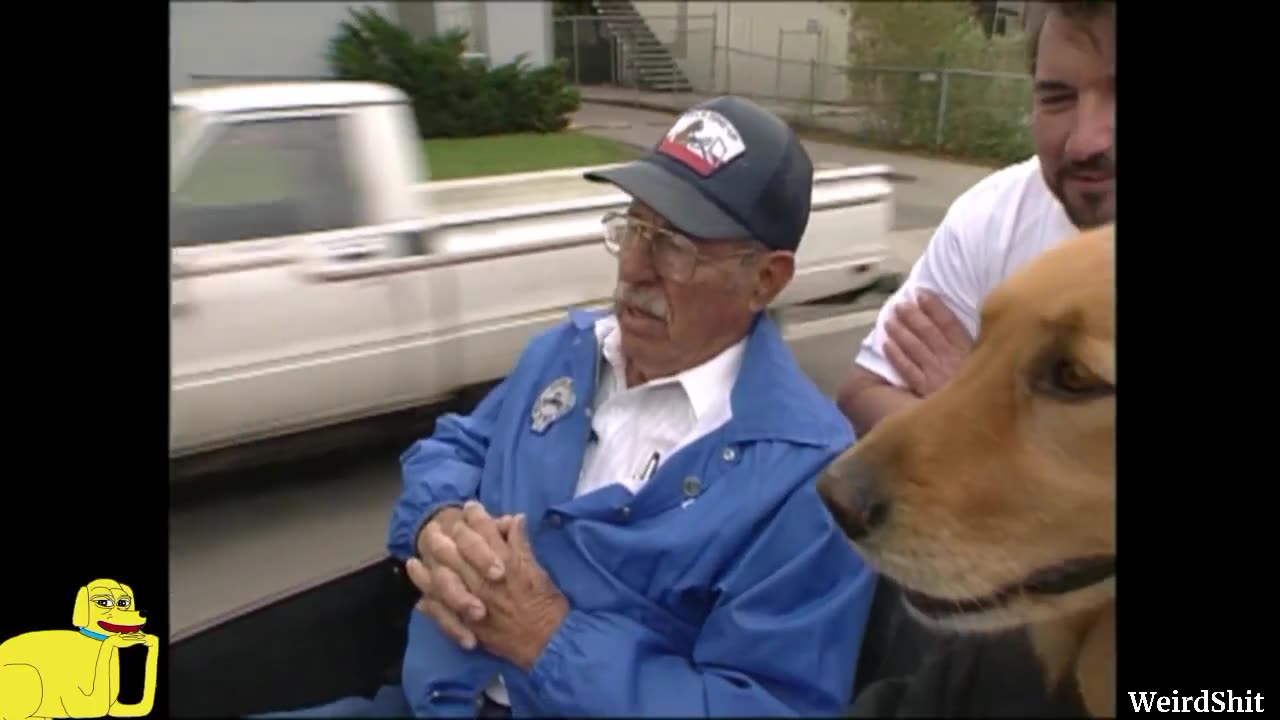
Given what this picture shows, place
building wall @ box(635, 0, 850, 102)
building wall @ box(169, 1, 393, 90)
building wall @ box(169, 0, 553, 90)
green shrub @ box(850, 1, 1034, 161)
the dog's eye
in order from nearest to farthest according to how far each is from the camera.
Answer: the dog's eye → green shrub @ box(850, 1, 1034, 161) → building wall @ box(635, 0, 850, 102) → building wall @ box(169, 0, 553, 90) → building wall @ box(169, 1, 393, 90)

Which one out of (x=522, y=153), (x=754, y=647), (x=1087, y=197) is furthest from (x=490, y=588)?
(x=522, y=153)

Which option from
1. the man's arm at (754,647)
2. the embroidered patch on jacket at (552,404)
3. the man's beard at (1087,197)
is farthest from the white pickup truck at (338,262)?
the man's beard at (1087,197)

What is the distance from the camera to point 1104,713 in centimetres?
107

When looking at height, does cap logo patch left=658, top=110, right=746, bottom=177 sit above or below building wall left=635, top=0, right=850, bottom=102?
below

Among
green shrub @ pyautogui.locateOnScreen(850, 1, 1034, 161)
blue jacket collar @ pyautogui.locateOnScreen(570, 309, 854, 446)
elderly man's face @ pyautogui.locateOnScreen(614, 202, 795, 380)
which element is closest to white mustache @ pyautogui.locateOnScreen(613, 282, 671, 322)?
elderly man's face @ pyautogui.locateOnScreen(614, 202, 795, 380)

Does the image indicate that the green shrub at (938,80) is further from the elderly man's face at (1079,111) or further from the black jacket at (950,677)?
the black jacket at (950,677)

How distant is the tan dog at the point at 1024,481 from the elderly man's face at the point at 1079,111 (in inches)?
2.3

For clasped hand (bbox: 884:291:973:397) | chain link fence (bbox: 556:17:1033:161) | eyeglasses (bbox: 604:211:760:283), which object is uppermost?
chain link fence (bbox: 556:17:1033:161)

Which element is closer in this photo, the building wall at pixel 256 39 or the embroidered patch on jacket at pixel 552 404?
the embroidered patch on jacket at pixel 552 404

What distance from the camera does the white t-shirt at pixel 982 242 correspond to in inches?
46.3
